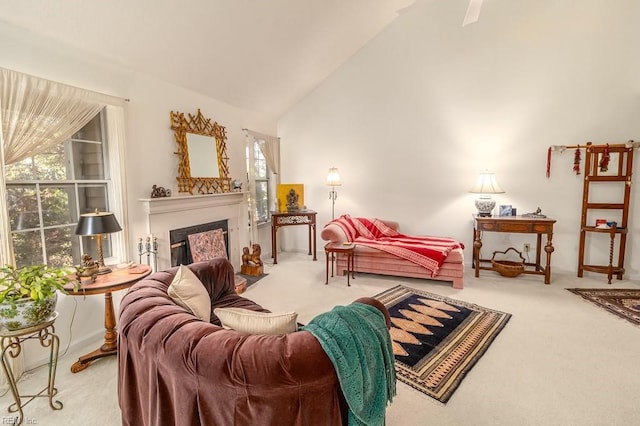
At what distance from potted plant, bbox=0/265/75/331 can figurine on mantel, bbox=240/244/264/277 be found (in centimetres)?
263

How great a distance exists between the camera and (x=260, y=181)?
17.4 ft

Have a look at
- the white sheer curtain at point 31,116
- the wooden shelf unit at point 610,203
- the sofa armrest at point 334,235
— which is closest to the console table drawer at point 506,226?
the wooden shelf unit at point 610,203

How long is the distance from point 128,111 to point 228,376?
9.20ft

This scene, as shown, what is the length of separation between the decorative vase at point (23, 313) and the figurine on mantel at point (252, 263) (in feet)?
8.68

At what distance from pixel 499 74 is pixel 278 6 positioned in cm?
311

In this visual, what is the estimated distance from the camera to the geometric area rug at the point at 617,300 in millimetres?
2973

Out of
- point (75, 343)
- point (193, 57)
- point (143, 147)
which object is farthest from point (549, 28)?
point (75, 343)

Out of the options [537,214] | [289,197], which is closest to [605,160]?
[537,214]

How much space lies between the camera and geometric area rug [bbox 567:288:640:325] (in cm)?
297

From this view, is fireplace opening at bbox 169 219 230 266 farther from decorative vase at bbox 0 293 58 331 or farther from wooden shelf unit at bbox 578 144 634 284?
wooden shelf unit at bbox 578 144 634 284

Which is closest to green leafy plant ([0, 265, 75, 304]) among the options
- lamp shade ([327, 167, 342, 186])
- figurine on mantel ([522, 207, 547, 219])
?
lamp shade ([327, 167, 342, 186])

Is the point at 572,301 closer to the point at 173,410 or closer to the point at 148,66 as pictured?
the point at 173,410

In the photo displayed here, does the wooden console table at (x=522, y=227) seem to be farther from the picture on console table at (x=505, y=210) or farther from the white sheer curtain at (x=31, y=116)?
the white sheer curtain at (x=31, y=116)

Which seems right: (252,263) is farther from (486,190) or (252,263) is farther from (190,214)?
(486,190)
